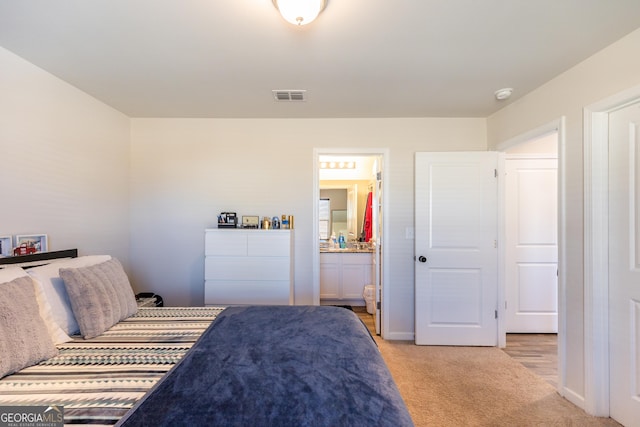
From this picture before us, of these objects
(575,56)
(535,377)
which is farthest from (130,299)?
(575,56)

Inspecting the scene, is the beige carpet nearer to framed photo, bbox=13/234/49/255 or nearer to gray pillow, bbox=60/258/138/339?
gray pillow, bbox=60/258/138/339

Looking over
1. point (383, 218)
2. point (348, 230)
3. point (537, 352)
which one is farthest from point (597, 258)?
point (348, 230)

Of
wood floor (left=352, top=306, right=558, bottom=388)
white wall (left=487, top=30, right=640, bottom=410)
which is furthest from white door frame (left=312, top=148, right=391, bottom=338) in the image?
white wall (left=487, top=30, right=640, bottom=410)

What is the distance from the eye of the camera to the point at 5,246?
185cm

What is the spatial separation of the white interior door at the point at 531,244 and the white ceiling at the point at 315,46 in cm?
110

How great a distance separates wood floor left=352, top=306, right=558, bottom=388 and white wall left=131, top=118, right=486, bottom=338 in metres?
1.88

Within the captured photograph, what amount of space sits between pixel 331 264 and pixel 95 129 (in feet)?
10.5

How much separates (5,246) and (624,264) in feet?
13.6

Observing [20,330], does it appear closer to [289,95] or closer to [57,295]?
[57,295]

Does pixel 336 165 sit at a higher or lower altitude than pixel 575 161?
higher

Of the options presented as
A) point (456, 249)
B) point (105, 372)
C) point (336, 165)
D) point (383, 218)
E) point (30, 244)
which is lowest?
point (105, 372)

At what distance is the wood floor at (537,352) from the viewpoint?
2.41 m

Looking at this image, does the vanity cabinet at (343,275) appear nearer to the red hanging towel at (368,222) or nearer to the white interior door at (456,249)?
the red hanging towel at (368,222)

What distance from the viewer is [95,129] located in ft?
8.59
